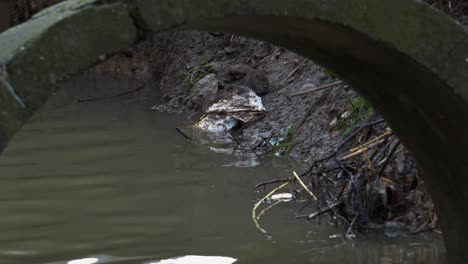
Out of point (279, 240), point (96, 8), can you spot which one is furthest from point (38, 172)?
point (96, 8)

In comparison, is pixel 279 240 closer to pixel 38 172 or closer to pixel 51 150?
pixel 38 172

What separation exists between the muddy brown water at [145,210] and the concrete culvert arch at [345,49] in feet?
3.83

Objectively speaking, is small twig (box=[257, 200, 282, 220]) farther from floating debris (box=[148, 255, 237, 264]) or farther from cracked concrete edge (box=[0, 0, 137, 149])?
cracked concrete edge (box=[0, 0, 137, 149])

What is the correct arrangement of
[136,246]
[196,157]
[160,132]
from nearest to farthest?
[136,246] < [196,157] < [160,132]

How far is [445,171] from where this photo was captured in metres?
3.76

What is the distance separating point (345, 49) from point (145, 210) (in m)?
2.79

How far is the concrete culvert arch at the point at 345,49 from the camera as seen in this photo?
2.66 m

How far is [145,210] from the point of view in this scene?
5.91 meters

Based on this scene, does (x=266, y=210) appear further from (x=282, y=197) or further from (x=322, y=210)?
(x=322, y=210)

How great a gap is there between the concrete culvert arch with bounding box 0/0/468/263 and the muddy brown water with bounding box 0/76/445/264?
1168mm

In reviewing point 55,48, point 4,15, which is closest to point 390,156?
point 55,48

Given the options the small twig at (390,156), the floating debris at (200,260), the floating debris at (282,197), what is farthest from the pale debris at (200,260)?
the floating debris at (282,197)

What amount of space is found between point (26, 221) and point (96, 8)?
3193 mm

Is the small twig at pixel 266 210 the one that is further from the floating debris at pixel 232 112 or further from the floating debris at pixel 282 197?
the floating debris at pixel 232 112
